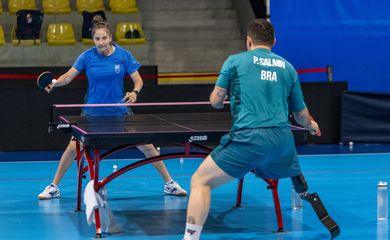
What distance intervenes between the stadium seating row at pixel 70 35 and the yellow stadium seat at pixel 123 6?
639mm

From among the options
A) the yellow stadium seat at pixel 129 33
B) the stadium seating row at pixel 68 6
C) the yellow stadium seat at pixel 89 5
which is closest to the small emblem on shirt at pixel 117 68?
the yellow stadium seat at pixel 129 33

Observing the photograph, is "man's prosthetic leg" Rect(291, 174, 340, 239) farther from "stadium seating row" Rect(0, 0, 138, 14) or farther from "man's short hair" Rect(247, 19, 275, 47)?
"stadium seating row" Rect(0, 0, 138, 14)

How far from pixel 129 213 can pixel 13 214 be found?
1.06 meters

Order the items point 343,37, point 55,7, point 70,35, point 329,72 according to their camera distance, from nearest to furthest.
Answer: point 329,72 < point 343,37 < point 70,35 < point 55,7

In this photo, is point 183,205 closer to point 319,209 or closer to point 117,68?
point 117,68

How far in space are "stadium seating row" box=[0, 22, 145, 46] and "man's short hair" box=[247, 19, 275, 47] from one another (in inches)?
384

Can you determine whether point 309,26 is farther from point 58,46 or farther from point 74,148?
point 74,148

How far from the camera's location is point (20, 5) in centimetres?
1659

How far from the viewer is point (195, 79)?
53.5 ft

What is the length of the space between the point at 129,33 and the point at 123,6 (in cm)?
103

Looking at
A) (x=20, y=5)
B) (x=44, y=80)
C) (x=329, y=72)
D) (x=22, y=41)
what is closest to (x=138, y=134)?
(x=44, y=80)

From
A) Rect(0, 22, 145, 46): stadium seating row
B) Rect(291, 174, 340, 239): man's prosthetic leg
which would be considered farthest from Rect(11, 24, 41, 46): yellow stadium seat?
Rect(291, 174, 340, 239): man's prosthetic leg

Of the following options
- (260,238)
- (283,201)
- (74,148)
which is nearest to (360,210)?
(283,201)

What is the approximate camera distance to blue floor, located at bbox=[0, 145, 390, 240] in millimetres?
7527
